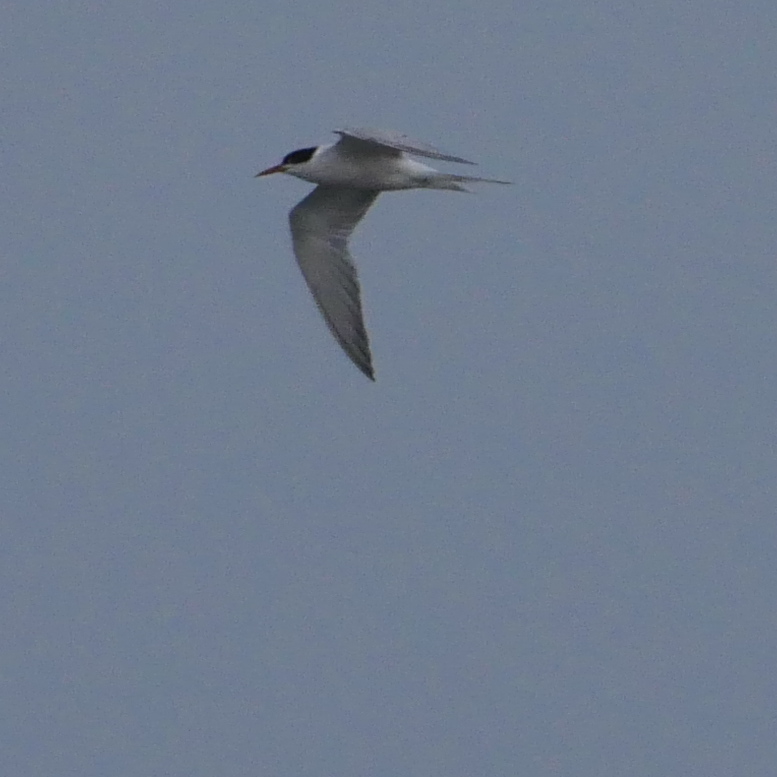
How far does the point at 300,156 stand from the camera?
47.3 ft

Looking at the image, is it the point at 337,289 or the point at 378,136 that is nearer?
the point at 378,136

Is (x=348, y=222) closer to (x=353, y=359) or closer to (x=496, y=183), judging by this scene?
(x=353, y=359)

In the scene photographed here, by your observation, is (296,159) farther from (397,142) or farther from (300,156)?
(397,142)

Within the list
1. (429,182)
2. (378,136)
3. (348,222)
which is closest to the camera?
(378,136)

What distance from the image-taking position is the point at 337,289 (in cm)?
1488

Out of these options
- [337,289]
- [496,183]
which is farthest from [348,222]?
[496,183]

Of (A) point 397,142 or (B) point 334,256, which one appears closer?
(A) point 397,142

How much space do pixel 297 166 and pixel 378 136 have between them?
188 cm

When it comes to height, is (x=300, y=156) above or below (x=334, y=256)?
above

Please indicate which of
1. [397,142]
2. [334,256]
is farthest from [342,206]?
[397,142]

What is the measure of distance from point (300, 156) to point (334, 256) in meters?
0.98

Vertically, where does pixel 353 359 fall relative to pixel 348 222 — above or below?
below

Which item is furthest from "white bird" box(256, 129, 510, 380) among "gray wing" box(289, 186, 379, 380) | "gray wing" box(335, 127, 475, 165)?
"gray wing" box(335, 127, 475, 165)

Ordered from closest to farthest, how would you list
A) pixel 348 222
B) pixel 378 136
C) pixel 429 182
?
pixel 378 136, pixel 429 182, pixel 348 222
